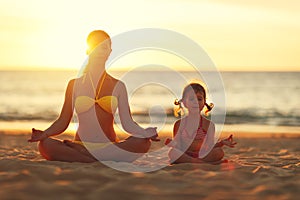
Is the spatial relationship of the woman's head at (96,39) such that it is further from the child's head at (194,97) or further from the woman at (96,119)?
the child's head at (194,97)

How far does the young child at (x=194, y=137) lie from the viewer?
5859 mm

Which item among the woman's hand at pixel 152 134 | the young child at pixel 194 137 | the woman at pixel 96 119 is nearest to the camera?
the woman's hand at pixel 152 134

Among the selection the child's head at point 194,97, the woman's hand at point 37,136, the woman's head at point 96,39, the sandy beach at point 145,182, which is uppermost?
the woman's head at point 96,39

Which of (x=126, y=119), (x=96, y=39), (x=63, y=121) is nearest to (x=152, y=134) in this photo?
A: (x=126, y=119)

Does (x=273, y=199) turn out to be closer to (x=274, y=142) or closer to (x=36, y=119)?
(x=274, y=142)

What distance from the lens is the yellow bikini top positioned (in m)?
5.62

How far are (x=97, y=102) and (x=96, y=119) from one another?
22 cm

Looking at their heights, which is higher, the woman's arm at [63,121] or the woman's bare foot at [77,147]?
the woman's arm at [63,121]

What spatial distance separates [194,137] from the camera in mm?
5969

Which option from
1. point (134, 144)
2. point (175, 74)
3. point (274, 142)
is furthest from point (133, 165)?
point (175, 74)

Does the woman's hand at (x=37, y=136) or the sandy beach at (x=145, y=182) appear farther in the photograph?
the woman's hand at (x=37, y=136)

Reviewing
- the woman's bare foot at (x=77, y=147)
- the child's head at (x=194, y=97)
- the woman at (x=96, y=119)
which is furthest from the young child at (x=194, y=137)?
the woman's bare foot at (x=77, y=147)

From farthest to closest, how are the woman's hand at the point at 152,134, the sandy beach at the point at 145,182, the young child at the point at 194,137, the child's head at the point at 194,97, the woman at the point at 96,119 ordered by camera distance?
the child's head at the point at 194,97 < the young child at the point at 194,137 < the woman at the point at 96,119 < the woman's hand at the point at 152,134 < the sandy beach at the point at 145,182

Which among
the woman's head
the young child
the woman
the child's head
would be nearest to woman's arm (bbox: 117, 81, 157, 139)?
the woman
